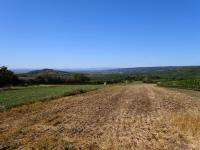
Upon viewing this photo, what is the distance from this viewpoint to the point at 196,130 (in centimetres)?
1728

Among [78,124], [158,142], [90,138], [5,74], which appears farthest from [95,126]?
[5,74]

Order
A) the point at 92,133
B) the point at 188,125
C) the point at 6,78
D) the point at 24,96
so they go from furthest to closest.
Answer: the point at 6,78 → the point at 24,96 → the point at 188,125 → the point at 92,133

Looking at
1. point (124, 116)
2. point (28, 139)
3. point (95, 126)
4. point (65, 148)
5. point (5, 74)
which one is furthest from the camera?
point (5, 74)

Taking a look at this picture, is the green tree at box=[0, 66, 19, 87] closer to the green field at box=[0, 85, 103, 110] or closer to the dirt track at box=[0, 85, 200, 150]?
the green field at box=[0, 85, 103, 110]

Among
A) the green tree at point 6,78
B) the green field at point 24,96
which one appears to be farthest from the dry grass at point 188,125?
the green tree at point 6,78

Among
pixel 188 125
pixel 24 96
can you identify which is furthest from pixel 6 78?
pixel 188 125

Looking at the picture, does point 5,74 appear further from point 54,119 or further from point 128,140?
point 128,140

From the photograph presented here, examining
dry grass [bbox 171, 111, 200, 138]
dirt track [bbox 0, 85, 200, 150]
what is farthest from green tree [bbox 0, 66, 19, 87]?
dry grass [bbox 171, 111, 200, 138]

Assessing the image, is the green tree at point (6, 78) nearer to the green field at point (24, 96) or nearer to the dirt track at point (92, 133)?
the green field at point (24, 96)

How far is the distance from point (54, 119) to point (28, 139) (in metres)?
6.52

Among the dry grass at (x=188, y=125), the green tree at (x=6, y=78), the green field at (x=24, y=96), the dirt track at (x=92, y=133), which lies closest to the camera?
the dirt track at (x=92, y=133)

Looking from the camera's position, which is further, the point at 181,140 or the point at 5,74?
the point at 5,74

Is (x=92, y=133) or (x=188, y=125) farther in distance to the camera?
(x=188, y=125)

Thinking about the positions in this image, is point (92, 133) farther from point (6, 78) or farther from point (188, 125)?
point (6, 78)
